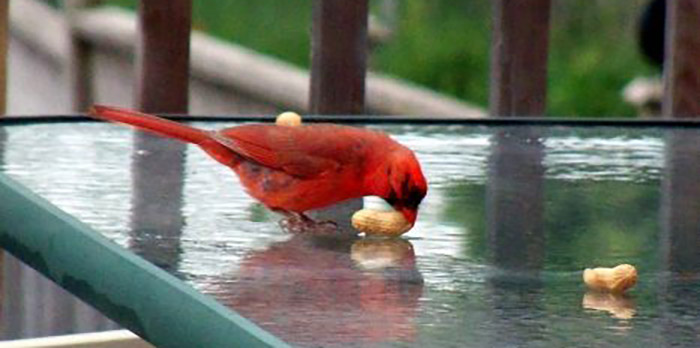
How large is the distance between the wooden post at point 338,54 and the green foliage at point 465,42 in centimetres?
352

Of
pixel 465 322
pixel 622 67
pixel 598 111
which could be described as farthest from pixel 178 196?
pixel 622 67

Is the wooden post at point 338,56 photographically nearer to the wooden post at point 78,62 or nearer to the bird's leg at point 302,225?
the bird's leg at point 302,225

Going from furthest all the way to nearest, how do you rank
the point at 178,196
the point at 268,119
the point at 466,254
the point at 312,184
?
the point at 268,119, the point at 178,196, the point at 312,184, the point at 466,254

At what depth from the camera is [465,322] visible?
1.50 metres

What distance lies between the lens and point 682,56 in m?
3.35

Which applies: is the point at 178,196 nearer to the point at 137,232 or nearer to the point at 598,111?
the point at 137,232

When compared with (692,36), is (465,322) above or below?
below

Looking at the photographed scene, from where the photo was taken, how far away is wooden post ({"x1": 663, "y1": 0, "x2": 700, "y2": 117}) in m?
3.34

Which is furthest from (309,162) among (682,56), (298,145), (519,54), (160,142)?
(682,56)

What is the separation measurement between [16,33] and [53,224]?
560cm

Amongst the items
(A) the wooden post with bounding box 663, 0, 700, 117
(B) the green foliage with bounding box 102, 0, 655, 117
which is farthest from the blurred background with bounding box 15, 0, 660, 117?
(A) the wooden post with bounding box 663, 0, 700, 117

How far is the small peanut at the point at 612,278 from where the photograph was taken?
1647 millimetres

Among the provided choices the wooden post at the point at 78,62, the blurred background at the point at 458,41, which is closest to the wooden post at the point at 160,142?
the wooden post at the point at 78,62

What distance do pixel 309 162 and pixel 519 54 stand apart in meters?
1.37
